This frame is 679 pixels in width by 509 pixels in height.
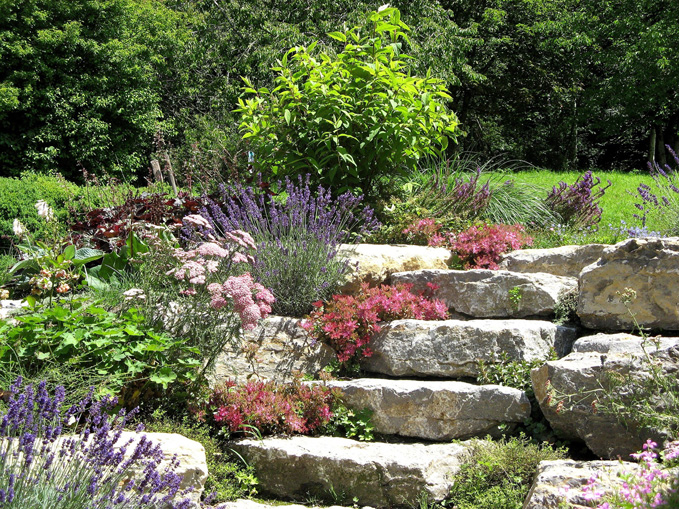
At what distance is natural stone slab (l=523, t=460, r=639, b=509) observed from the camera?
7.56ft

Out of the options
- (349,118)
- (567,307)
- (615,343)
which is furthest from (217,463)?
(349,118)

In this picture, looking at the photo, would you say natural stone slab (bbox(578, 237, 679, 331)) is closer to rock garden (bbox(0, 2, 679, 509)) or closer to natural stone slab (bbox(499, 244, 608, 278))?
rock garden (bbox(0, 2, 679, 509))

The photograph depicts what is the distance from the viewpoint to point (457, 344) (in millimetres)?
3777

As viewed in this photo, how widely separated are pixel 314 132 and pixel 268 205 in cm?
83

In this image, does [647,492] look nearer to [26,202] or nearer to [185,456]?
[185,456]

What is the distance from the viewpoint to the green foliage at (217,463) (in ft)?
10.3

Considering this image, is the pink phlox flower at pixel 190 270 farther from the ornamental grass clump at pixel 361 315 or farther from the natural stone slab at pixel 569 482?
the natural stone slab at pixel 569 482

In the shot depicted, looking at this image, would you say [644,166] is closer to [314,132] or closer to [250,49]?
[250,49]

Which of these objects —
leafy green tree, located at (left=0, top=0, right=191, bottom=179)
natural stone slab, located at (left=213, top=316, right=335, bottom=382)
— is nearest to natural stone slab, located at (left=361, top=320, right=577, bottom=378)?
natural stone slab, located at (left=213, top=316, right=335, bottom=382)

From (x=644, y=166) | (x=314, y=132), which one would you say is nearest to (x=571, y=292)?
(x=314, y=132)

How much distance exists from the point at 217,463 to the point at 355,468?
2.62 feet

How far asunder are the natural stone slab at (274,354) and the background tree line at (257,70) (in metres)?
5.89

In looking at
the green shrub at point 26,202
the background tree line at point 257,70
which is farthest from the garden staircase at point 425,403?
the background tree line at point 257,70

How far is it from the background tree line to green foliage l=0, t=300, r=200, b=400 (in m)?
6.43
